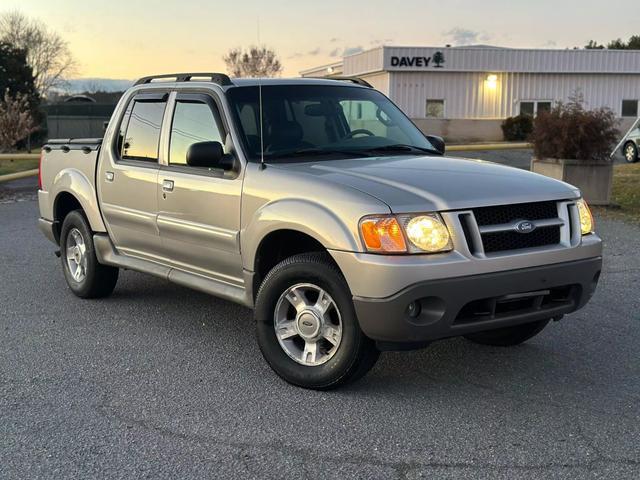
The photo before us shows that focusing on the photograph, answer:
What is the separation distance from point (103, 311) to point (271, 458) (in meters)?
3.34

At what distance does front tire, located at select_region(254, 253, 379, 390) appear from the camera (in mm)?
4172

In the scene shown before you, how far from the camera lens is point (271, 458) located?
11.6ft

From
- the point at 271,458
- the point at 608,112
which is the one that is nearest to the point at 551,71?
the point at 608,112

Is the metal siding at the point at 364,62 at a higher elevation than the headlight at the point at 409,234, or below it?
higher

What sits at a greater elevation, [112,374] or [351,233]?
[351,233]

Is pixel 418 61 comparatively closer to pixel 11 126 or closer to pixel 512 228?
pixel 11 126

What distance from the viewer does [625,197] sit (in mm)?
13727

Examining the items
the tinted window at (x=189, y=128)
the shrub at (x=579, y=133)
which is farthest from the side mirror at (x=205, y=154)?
the shrub at (x=579, y=133)

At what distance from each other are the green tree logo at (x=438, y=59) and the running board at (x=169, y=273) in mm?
31492

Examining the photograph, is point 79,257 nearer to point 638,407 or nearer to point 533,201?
point 533,201

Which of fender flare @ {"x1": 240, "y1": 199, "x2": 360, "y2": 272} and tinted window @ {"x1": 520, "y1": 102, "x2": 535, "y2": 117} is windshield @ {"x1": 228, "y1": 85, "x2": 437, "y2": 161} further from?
tinted window @ {"x1": 520, "y1": 102, "x2": 535, "y2": 117}

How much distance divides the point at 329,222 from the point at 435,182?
67 cm

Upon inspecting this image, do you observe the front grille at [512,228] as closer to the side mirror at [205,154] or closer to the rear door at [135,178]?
the side mirror at [205,154]

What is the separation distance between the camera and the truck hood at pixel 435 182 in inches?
157
